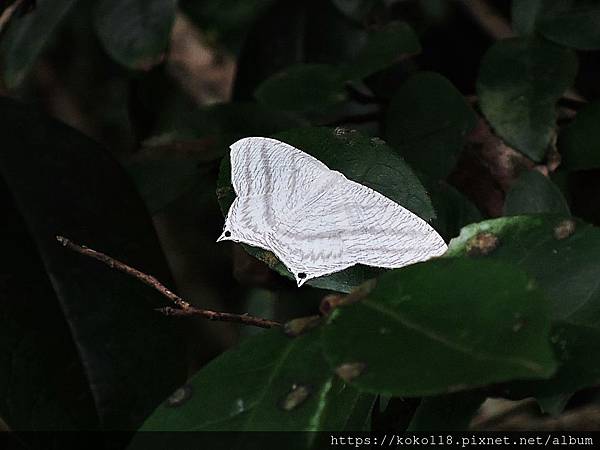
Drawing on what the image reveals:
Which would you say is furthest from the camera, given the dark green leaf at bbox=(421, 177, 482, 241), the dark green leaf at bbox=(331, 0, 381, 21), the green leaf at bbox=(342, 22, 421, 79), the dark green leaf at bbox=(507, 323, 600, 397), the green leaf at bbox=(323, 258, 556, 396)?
the dark green leaf at bbox=(331, 0, 381, 21)

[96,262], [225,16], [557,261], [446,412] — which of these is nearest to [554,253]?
[557,261]

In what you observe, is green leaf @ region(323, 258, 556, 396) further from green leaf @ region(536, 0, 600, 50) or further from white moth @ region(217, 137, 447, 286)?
green leaf @ region(536, 0, 600, 50)

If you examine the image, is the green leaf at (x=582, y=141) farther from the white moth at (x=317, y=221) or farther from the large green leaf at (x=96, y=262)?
the large green leaf at (x=96, y=262)

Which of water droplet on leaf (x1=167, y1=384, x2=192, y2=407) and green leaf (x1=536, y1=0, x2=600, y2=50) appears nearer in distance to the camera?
water droplet on leaf (x1=167, y1=384, x2=192, y2=407)

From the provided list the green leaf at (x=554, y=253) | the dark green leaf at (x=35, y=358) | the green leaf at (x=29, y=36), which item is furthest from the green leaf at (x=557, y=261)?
the green leaf at (x=29, y=36)

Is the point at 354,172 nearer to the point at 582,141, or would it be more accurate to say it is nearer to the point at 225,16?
the point at 582,141

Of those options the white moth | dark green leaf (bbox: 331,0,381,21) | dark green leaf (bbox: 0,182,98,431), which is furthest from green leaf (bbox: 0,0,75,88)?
the white moth

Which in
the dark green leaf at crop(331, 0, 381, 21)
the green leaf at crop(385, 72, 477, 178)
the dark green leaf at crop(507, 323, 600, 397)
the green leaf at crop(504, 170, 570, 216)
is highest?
the dark green leaf at crop(331, 0, 381, 21)

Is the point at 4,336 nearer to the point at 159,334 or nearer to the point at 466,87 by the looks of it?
A: the point at 159,334
